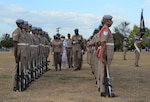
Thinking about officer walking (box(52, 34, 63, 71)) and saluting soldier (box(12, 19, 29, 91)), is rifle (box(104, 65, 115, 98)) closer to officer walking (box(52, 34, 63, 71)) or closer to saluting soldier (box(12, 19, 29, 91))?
saluting soldier (box(12, 19, 29, 91))

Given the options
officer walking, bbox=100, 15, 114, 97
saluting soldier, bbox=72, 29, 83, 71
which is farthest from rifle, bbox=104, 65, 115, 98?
saluting soldier, bbox=72, 29, 83, 71

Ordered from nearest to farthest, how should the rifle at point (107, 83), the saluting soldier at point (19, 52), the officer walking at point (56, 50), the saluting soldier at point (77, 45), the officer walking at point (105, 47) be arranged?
the officer walking at point (105, 47), the rifle at point (107, 83), the saluting soldier at point (19, 52), the officer walking at point (56, 50), the saluting soldier at point (77, 45)

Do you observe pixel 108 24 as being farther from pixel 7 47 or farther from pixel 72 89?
pixel 7 47

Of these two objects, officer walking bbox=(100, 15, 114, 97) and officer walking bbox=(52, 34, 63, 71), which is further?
officer walking bbox=(52, 34, 63, 71)

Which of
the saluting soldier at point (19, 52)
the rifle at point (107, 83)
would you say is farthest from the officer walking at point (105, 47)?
the saluting soldier at point (19, 52)

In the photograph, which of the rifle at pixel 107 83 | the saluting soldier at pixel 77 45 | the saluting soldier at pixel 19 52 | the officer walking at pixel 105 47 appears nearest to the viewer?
the officer walking at pixel 105 47

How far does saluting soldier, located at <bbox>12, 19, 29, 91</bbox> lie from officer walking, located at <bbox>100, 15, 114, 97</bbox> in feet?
7.99

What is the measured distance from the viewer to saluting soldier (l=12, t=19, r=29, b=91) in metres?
10.5

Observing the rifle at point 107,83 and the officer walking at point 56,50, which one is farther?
the officer walking at point 56,50

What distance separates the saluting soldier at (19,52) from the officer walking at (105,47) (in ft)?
7.99

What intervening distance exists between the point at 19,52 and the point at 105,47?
2.65 meters

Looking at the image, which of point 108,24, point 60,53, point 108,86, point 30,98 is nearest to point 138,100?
point 108,86

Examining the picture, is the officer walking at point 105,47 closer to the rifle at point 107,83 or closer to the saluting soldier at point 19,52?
the rifle at point 107,83

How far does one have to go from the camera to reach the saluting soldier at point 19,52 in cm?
1047
